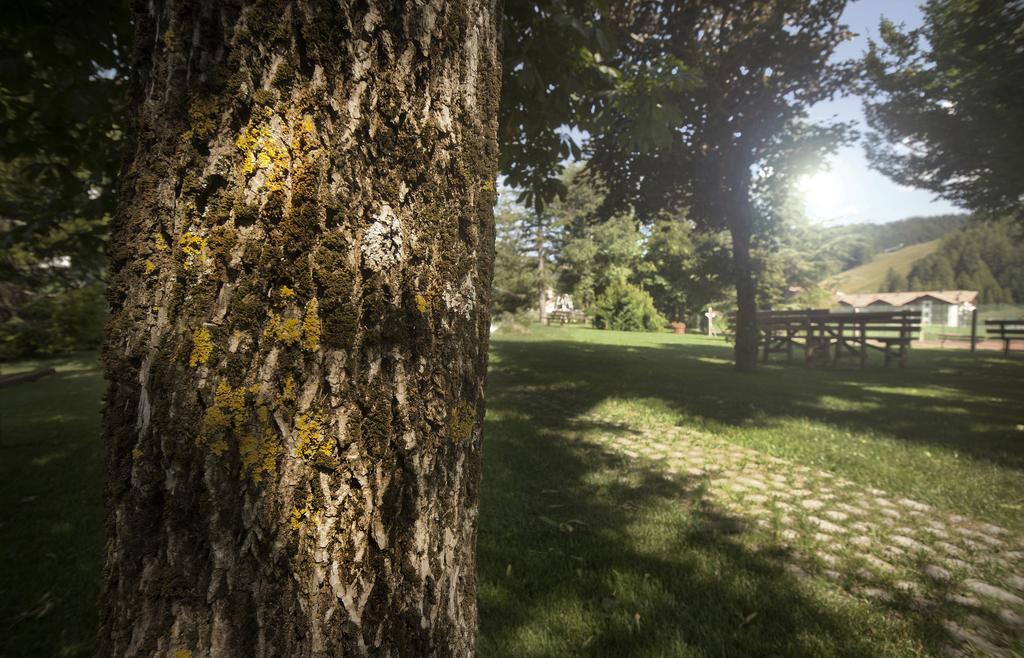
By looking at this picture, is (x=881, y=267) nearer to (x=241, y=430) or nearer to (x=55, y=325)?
(x=55, y=325)

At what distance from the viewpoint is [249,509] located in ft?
3.58

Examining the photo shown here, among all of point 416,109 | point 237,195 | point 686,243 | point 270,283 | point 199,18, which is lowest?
point 270,283

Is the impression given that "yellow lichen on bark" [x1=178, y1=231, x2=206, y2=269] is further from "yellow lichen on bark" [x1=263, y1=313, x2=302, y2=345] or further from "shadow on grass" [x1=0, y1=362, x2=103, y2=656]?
"shadow on grass" [x1=0, y1=362, x2=103, y2=656]

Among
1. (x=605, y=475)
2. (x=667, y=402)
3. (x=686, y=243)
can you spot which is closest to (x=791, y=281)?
(x=686, y=243)

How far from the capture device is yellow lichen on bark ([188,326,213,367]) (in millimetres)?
1092

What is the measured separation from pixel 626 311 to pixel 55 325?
96.1 feet

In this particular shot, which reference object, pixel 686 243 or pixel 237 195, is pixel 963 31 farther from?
pixel 686 243

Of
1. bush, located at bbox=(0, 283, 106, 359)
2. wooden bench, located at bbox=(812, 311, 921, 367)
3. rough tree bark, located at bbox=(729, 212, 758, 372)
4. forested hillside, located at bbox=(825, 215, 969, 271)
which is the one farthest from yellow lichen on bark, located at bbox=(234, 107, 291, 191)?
forested hillside, located at bbox=(825, 215, 969, 271)

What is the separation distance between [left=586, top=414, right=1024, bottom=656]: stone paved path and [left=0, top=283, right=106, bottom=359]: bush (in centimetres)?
1539

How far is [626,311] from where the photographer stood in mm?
34500

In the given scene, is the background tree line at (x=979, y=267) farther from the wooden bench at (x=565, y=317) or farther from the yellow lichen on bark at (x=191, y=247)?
the yellow lichen on bark at (x=191, y=247)

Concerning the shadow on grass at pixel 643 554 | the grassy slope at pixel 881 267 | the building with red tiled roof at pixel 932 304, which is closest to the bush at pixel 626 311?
the shadow on grass at pixel 643 554

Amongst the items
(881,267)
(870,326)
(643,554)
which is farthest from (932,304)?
(881,267)

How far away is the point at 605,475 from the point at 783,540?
160cm
